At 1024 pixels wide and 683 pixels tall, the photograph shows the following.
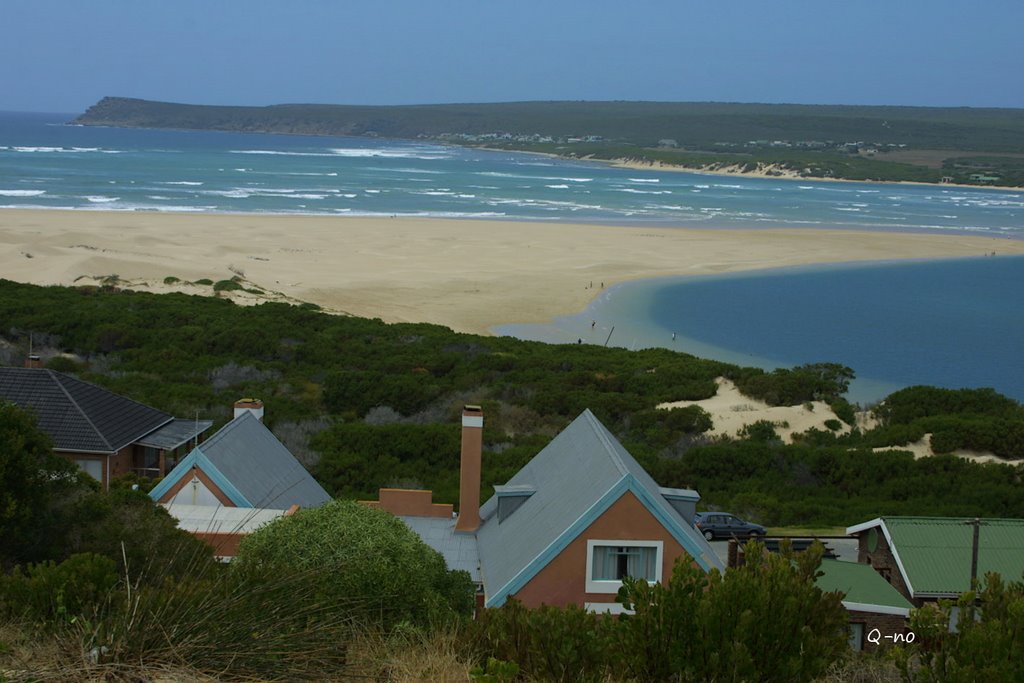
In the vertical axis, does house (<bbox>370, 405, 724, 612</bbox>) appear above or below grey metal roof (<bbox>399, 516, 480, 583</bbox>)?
above

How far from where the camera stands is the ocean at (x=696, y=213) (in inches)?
1586

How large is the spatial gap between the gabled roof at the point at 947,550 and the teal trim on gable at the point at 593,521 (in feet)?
11.7

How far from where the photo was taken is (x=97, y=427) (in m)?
15.9

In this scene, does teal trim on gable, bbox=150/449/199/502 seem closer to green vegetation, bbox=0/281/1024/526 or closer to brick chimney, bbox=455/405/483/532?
brick chimney, bbox=455/405/483/532

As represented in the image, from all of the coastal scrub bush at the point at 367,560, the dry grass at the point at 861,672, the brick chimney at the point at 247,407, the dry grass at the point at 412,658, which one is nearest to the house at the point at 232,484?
the brick chimney at the point at 247,407

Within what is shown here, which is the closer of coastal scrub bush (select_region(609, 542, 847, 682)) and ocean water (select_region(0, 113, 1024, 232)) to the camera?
coastal scrub bush (select_region(609, 542, 847, 682))

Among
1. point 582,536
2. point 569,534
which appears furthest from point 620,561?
point 569,534

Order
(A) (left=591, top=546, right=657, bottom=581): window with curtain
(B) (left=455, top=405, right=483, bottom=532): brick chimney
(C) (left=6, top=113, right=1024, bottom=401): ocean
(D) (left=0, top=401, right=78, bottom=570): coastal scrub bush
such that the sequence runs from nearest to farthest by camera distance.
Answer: (D) (left=0, top=401, right=78, bottom=570): coastal scrub bush → (A) (left=591, top=546, right=657, bottom=581): window with curtain → (B) (left=455, top=405, right=483, bottom=532): brick chimney → (C) (left=6, top=113, right=1024, bottom=401): ocean

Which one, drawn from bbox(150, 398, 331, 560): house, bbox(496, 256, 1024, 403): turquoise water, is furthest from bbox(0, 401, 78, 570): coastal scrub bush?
bbox(496, 256, 1024, 403): turquoise water

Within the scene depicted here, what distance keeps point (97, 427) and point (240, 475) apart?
349cm

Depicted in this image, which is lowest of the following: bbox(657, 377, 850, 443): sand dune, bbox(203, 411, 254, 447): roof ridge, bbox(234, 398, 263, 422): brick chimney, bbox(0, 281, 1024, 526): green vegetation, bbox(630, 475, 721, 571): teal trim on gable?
bbox(657, 377, 850, 443): sand dune

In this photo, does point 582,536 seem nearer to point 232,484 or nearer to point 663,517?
point 663,517

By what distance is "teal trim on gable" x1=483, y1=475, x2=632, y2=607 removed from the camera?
10828mm

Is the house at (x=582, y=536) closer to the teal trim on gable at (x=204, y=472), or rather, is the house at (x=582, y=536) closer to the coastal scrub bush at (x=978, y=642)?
the teal trim on gable at (x=204, y=472)
